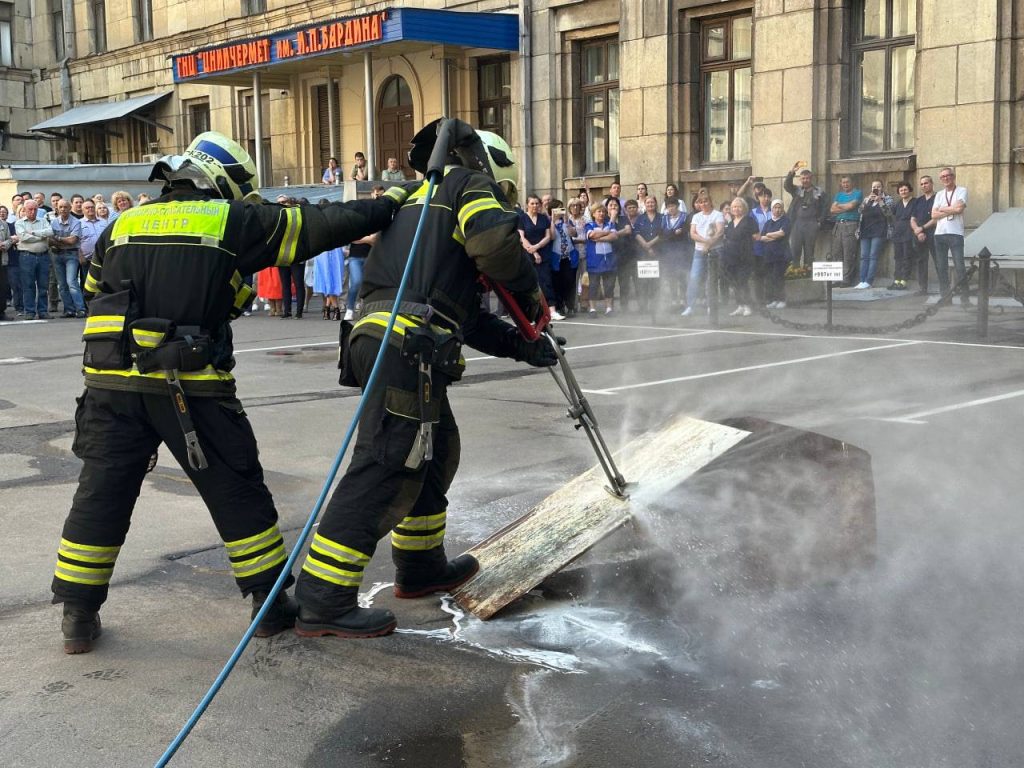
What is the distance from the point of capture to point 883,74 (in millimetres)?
16672

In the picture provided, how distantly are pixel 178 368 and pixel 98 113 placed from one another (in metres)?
30.9

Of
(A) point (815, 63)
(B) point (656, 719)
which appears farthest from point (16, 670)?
(A) point (815, 63)

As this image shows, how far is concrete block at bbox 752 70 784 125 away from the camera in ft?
57.1

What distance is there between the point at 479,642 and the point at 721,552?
1.02m

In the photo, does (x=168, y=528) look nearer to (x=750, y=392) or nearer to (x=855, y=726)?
(x=855, y=726)

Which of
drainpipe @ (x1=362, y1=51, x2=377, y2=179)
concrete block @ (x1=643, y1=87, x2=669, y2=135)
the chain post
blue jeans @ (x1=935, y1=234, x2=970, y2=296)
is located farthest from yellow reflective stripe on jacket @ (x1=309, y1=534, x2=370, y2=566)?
drainpipe @ (x1=362, y1=51, x2=377, y2=179)

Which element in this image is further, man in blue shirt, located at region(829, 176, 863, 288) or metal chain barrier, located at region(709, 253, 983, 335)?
man in blue shirt, located at region(829, 176, 863, 288)

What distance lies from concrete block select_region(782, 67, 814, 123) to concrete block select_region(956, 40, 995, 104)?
2.23 m

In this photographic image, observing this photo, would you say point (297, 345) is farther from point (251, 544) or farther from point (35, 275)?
point (251, 544)

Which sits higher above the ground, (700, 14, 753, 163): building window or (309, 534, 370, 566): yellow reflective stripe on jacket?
(700, 14, 753, 163): building window

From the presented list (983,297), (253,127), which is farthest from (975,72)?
(253,127)

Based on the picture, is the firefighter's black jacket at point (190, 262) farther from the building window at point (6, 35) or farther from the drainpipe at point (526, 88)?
the building window at point (6, 35)

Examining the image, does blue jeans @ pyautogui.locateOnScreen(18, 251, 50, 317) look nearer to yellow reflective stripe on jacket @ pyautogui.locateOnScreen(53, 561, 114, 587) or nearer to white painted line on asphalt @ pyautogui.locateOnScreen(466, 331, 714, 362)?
white painted line on asphalt @ pyautogui.locateOnScreen(466, 331, 714, 362)

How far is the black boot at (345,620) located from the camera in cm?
400
